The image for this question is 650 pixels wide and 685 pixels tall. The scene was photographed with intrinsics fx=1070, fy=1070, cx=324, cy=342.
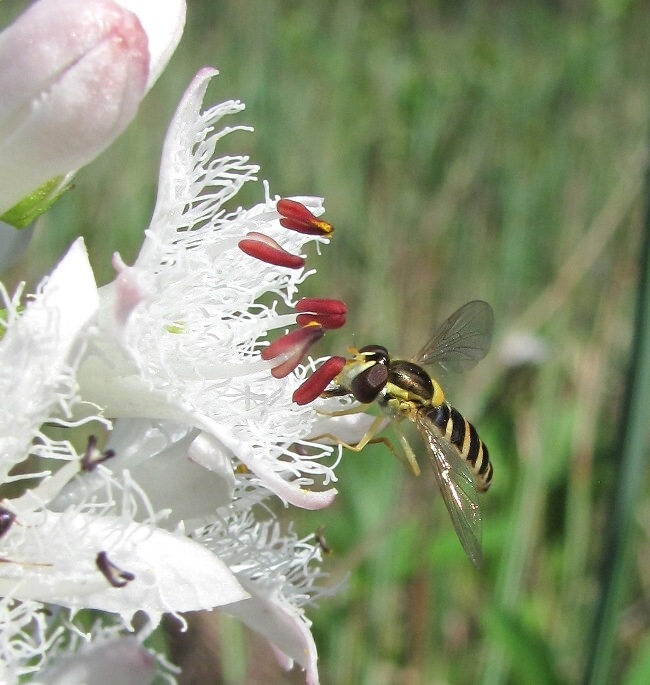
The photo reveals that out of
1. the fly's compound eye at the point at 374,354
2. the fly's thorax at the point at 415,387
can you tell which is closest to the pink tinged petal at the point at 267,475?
the fly's compound eye at the point at 374,354

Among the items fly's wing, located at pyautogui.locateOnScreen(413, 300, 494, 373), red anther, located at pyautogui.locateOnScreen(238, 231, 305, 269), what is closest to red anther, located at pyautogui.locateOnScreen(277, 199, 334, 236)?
red anther, located at pyautogui.locateOnScreen(238, 231, 305, 269)

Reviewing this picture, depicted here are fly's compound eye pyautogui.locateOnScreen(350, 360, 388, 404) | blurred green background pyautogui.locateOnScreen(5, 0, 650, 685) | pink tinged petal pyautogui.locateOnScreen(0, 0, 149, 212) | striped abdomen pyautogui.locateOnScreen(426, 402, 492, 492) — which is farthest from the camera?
blurred green background pyautogui.locateOnScreen(5, 0, 650, 685)

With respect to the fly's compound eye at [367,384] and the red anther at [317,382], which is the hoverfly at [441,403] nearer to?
the fly's compound eye at [367,384]

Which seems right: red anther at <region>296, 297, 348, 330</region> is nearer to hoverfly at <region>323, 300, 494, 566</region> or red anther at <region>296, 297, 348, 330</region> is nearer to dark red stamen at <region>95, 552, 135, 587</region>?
hoverfly at <region>323, 300, 494, 566</region>

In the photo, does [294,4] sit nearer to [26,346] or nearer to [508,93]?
[508,93]

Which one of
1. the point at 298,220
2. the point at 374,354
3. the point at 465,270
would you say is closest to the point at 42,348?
the point at 298,220

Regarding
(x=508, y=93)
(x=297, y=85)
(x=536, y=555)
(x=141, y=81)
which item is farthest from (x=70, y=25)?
(x=508, y=93)
